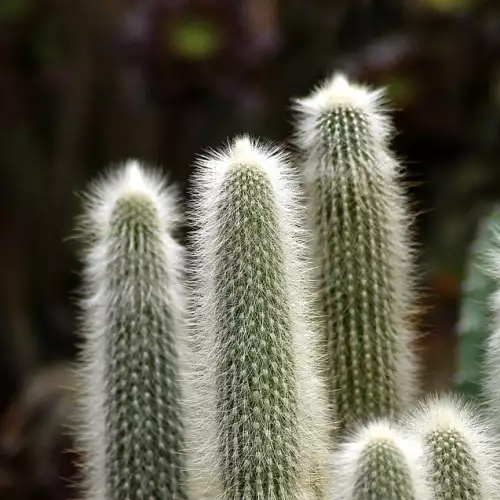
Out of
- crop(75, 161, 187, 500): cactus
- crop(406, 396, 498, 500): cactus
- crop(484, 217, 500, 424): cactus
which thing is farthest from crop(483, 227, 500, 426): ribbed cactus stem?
crop(75, 161, 187, 500): cactus

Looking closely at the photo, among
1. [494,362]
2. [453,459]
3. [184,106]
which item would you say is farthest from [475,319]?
[184,106]

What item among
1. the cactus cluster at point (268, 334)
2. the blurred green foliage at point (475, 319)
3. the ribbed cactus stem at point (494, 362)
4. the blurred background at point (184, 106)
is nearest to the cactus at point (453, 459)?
the cactus cluster at point (268, 334)

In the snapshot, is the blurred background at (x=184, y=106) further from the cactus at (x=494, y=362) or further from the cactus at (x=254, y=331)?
the cactus at (x=254, y=331)

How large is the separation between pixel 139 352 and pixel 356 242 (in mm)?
227

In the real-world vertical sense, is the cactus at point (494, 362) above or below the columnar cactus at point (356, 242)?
below

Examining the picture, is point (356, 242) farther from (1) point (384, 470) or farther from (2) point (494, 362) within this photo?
(1) point (384, 470)

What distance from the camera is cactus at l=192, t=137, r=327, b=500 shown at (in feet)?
2.41

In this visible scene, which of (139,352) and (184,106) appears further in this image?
(184,106)

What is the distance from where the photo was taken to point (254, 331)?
2.42 feet

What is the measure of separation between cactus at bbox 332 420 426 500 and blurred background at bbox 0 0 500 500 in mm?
859

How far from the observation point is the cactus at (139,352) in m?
0.86

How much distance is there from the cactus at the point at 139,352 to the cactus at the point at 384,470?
0.84 feet

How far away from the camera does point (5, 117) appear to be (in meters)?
2.04

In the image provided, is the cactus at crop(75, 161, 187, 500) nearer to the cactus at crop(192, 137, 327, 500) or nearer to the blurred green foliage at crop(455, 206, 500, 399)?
the cactus at crop(192, 137, 327, 500)
